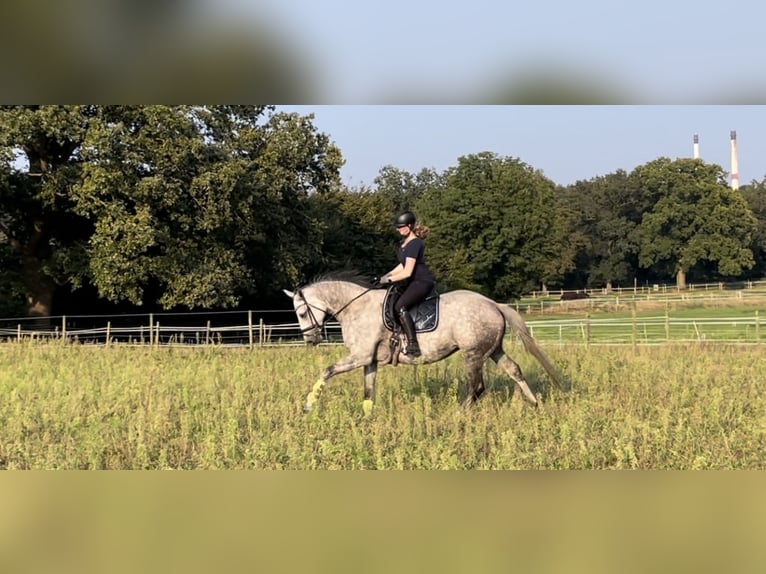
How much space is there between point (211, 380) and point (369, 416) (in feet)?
10.7

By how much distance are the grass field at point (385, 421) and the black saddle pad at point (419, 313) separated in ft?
2.49

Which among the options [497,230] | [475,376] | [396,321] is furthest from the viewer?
[497,230]

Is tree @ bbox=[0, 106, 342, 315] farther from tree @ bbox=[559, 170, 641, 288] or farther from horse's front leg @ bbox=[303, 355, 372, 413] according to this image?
tree @ bbox=[559, 170, 641, 288]

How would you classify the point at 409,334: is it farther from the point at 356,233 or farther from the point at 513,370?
the point at 356,233

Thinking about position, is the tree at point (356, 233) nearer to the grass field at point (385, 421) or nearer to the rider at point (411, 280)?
the grass field at point (385, 421)

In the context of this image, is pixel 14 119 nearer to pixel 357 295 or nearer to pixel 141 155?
pixel 141 155

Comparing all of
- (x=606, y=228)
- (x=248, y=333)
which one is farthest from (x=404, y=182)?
(x=248, y=333)

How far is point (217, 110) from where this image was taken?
22688 mm

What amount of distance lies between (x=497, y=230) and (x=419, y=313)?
37.6 metres

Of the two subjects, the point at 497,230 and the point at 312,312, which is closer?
the point at 312,312

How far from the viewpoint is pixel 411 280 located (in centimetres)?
633

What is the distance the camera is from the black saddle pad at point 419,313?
6.35 metres

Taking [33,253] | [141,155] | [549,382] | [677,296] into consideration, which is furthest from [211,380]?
[677,296]

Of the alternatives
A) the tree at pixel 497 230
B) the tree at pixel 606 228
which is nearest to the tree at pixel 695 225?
the tree at pixel 606 228
